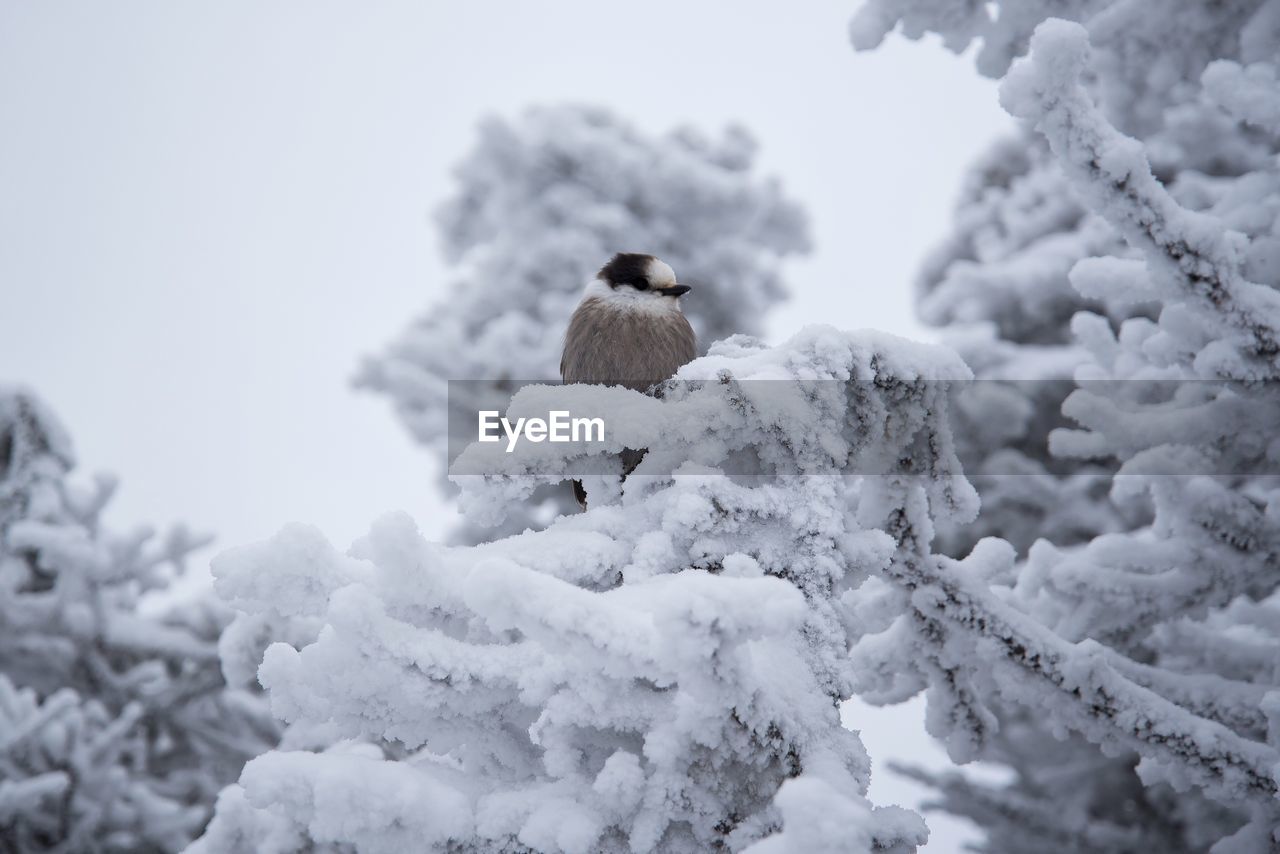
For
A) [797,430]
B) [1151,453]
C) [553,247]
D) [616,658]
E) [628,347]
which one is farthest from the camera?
[553,247]

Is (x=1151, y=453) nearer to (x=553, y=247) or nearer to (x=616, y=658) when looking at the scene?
(x=616, y=658)

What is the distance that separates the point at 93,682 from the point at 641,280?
407 centimetres

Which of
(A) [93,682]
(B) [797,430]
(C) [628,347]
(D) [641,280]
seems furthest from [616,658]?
(A) [93,682]

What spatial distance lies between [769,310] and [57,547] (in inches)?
241

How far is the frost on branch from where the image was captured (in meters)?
1.20

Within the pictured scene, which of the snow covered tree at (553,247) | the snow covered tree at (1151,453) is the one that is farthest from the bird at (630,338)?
the snow covered tree at (553,247)

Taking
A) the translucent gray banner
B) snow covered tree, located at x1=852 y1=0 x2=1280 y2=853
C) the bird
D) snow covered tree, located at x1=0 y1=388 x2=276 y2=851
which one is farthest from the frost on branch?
snow covered tree, located at x1=0 y1=388 x2=276 y2=851

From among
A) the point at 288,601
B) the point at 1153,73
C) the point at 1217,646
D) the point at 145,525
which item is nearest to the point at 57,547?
the point at 145,525

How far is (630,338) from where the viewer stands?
354cm

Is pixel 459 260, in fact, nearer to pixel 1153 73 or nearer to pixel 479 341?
pixel 479 341

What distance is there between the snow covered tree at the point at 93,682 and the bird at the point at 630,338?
112 inches

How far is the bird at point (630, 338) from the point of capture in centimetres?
348

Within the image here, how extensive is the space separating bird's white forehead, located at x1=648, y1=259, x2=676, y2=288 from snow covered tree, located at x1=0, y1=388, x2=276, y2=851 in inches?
125

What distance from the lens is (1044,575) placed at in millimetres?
2625
